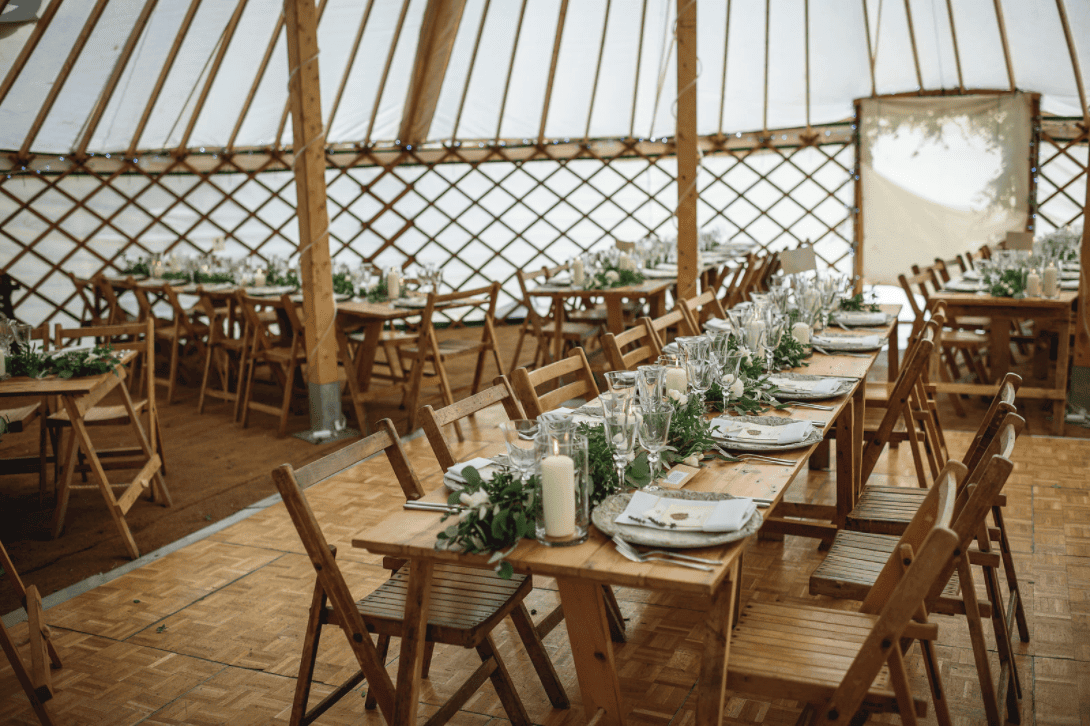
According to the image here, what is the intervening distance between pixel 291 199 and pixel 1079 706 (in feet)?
25.6

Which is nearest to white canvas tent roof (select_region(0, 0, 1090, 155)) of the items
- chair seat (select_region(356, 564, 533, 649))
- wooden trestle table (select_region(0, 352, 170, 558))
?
wooden trestle table (select_region(0, 352, 170, 558))

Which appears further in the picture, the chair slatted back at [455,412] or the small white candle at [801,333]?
the small white candle at [801,333]

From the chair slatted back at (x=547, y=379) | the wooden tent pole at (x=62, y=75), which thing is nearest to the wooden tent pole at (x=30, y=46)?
the wooden tent pole at (x=62, y=75)

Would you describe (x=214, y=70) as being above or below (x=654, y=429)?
above

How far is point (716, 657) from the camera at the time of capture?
1586mm

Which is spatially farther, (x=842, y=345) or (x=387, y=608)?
(x=842, y=345)

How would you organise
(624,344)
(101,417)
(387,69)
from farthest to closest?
(387,69) < (101,417) < (624,344)

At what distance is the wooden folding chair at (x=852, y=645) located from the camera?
1.49 metres

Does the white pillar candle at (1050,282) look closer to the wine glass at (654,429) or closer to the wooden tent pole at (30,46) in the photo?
the wine glass at (654,429)

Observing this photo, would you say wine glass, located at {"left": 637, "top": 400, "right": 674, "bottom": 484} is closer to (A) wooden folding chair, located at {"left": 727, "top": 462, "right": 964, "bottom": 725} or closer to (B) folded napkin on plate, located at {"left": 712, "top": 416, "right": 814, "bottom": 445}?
(B) folded napkin on plate, located at {"left": 712, "top": 416, "right": 814, "bottom": 445}

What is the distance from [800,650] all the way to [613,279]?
4162 mm

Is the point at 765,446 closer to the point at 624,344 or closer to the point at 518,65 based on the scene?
the point at 624,344

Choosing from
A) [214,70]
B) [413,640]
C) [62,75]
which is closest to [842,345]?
[413,640]

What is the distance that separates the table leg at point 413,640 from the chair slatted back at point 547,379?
729mm
